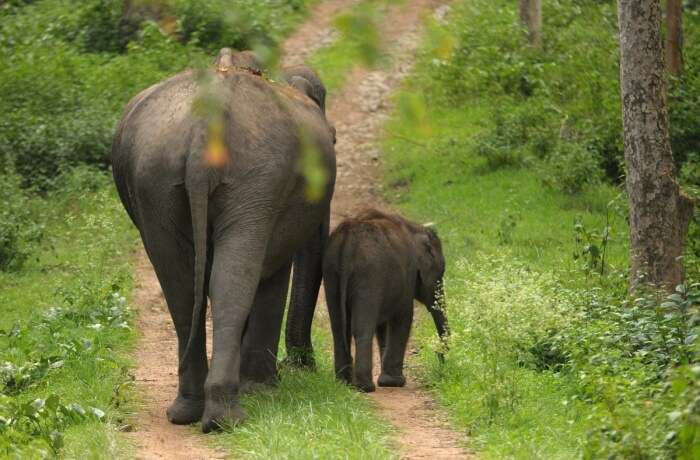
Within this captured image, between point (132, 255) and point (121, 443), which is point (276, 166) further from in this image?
point (132, 255)

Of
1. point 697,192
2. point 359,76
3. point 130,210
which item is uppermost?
point 130,210

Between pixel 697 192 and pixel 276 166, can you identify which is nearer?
pixel 276 166

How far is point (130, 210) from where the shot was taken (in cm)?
914

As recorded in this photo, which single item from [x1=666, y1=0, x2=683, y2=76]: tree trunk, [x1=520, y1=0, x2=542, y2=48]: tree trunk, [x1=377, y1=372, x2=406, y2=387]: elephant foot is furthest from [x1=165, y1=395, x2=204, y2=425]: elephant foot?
[x1=520, y1=0, x2=542, y2=48]: tree trunk

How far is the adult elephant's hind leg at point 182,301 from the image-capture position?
8414mm

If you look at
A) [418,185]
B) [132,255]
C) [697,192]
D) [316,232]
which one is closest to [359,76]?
[418,185]

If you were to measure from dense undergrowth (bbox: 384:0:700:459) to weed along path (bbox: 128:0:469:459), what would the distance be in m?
0.20

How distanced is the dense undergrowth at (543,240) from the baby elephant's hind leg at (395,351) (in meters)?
0.22

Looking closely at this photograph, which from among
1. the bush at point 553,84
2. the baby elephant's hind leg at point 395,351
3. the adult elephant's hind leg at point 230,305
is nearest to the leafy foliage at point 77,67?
the bush at point 553,84

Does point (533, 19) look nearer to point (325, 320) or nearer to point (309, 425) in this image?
point (325, 320)

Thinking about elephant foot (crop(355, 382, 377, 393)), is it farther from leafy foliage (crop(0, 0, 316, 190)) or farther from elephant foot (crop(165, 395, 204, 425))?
leafy foliage (crop(0, 0, 316, 190))

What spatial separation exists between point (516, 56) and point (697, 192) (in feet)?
34.3

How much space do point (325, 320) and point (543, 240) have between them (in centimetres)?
368

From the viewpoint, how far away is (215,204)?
8180mm
